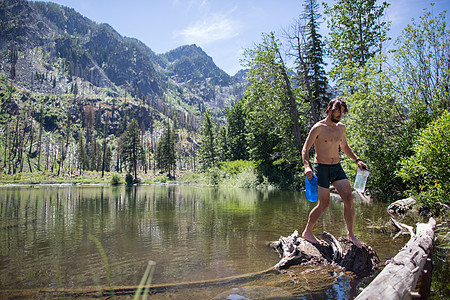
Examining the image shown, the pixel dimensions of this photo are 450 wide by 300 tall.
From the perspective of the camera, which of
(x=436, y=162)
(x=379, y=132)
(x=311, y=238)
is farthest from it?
(x=379, y=132)

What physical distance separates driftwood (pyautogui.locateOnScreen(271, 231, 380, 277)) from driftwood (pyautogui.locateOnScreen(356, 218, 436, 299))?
0.88 m

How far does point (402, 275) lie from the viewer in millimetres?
2709

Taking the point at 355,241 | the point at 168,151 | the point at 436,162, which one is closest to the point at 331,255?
the point at 355,241

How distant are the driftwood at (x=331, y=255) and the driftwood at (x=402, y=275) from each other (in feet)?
2.90

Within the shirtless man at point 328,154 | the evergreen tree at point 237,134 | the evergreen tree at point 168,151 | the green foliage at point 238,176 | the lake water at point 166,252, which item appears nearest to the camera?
the lake water at point 166,252

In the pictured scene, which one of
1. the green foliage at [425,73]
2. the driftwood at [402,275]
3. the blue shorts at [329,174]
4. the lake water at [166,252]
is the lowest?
the lake water at [166,252]

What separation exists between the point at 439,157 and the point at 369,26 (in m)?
16.5

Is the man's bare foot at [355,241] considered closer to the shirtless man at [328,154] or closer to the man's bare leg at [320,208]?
the shirtless man at [328,154]

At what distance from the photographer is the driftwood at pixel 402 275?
7.76ft

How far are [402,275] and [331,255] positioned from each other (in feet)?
7.92

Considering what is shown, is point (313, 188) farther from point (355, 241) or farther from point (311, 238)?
point (355, 241)

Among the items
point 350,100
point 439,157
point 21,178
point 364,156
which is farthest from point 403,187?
point 21,178

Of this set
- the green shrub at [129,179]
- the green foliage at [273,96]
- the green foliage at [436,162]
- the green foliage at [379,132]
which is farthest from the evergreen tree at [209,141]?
the green foliage at [436,162]

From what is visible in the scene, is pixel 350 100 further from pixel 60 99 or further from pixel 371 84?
pixel 60 99
